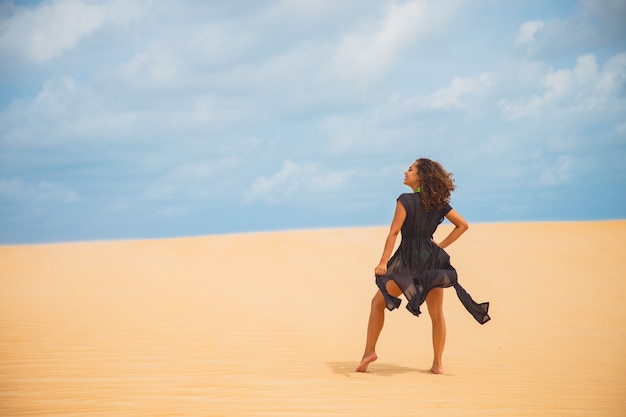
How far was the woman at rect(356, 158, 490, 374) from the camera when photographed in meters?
6.36

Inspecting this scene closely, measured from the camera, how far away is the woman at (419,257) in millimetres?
6359

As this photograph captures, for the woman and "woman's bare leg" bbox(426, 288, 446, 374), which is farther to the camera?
"woman's bare leg" bbox(426, 288, 446, 374)

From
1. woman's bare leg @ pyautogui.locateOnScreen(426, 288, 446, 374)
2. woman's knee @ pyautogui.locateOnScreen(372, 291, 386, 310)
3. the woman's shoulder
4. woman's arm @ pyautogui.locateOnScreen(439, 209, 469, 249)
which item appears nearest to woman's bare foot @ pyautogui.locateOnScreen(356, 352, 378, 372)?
woman's knee @ pyautogui.locateOnScreen(372, 291, 386, 310)

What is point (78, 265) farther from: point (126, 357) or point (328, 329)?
point (126, 357)

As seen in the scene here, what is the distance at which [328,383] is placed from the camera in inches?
237

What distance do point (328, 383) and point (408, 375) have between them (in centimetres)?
91

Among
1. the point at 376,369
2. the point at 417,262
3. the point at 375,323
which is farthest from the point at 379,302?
the point at 376,369

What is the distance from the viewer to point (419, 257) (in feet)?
21.2

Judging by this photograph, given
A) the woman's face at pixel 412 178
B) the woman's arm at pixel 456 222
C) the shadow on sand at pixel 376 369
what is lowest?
the shadow on sand at pixel 376 369

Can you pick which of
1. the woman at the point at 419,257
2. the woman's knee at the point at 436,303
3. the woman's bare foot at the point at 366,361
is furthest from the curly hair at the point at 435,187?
the woman's bare foot at the point at 366,361

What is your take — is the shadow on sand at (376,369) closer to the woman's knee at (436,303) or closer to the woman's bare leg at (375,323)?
the woman's bare leg at (375,323)

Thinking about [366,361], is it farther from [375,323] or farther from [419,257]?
[419,257]

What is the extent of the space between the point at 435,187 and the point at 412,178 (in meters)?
0.25

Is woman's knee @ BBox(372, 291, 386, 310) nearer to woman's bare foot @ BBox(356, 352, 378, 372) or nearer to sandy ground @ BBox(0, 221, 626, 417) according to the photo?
woman's bare foot @ BBox(356, 352, 378, 372)
